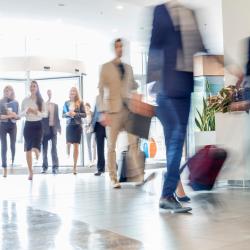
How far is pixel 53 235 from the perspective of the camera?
2537mm

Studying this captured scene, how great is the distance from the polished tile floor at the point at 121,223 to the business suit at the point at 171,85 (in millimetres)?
403

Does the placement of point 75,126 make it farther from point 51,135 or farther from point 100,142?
point 51,135

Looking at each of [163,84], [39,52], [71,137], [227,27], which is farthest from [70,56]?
[163,84]

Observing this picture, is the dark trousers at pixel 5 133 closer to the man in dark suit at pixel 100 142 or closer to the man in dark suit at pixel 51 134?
the man in dark suit at pixel 51 134

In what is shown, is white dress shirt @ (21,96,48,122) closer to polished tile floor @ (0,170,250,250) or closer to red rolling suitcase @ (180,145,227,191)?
polished tile floor @ (0,170,250,250)

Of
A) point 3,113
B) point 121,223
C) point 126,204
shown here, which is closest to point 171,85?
point 121,223

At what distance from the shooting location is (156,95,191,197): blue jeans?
3.29 metres

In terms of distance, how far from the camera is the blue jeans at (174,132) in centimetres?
329

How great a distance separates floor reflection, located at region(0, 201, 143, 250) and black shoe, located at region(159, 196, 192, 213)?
26.5 inches

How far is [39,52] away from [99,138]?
8.38 meters

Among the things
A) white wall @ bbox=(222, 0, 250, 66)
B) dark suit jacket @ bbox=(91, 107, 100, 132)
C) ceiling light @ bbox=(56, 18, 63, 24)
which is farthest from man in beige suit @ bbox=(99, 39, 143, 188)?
ceiling light @ bbox=(56, 18, 63, 24)

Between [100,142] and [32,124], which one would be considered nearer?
[32,124]

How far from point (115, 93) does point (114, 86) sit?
3.4 inches

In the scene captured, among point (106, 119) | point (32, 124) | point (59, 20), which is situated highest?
point (59, 20)
